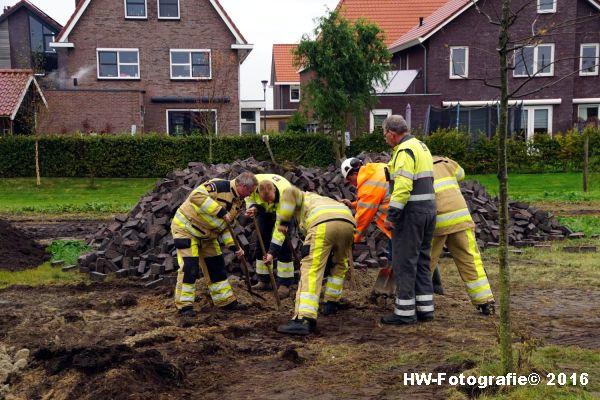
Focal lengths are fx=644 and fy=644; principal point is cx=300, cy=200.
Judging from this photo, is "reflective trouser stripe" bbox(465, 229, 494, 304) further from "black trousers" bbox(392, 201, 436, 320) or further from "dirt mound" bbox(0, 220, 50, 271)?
"dirt mound" bbox(0, 220, 50, 271)

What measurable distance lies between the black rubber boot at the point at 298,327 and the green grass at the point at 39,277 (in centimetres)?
493

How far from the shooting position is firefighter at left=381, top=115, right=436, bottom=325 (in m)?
6.84

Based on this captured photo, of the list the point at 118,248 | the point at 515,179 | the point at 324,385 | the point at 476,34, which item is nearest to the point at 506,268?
the point at 324,385

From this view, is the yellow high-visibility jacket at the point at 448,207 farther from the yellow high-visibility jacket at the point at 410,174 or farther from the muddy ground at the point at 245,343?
the muddy ground at the point at 245,343

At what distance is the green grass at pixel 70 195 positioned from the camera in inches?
785

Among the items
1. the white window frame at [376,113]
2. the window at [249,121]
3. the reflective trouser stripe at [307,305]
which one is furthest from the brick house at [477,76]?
the reflective trouser stripe at [307,305]

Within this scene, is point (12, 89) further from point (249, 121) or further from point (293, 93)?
point (293, 93)

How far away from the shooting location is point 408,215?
6953 mm

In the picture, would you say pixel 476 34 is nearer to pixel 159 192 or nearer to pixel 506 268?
pixel 159 192

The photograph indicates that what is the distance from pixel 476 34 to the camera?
1271 inches

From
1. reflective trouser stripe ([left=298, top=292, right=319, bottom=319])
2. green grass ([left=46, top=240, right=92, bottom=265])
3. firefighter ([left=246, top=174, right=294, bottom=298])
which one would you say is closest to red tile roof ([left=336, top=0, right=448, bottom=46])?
green grass ([left=46, top=240, right=92, bottom=265])

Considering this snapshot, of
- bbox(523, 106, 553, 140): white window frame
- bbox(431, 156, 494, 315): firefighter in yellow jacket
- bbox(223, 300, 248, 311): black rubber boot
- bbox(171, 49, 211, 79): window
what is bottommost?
bbox(223, 300, 248, 311): black rubber boot

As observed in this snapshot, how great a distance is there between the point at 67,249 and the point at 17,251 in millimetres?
944

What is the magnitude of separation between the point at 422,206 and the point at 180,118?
2797 centimetres
